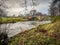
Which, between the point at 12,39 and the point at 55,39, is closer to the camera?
the point at 55,39

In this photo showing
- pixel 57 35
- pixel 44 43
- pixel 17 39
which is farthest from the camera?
pixel 17 39

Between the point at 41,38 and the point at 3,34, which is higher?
the point at 3,34

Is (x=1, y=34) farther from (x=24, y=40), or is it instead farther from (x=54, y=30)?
(x=54, y=30)

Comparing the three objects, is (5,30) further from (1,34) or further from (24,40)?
(24,40)

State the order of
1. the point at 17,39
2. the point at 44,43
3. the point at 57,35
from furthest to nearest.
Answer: the point at 17,39, the point at 57,35, the point at 44,43

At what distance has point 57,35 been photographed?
10.8m

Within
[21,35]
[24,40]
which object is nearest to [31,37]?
[24,40]

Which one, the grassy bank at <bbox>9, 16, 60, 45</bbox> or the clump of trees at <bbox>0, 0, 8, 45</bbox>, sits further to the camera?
the clump of trees at <bbox>0, 0, 8, 45</bbox>

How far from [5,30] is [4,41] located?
34.1 inches

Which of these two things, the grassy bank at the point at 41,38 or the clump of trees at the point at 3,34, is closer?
the grassy bank at the point at 41,38

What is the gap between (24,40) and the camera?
36.6ft

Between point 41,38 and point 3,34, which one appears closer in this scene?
point 41,38

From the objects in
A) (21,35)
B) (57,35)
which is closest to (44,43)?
(57,35)

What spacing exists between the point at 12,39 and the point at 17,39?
1.22ft
